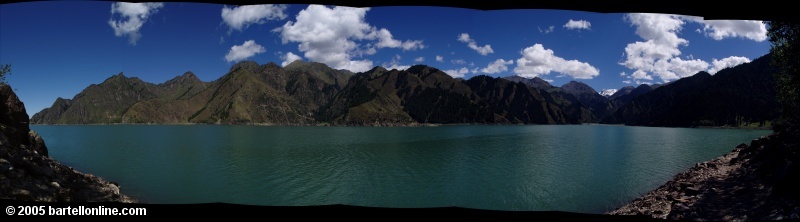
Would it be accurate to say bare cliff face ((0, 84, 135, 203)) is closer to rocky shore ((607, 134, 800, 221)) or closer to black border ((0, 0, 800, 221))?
black border ((0, 0, 800, 221))

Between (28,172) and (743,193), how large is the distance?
144ft

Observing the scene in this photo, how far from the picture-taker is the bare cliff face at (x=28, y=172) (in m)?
17.1

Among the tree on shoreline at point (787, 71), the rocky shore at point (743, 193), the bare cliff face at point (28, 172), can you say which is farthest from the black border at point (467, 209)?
the tree on shoreline at point (787, 71)

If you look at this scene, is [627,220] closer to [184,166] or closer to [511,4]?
[511,4]

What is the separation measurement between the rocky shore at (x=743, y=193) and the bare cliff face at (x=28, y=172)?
26.9 metres

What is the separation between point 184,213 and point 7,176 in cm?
2250

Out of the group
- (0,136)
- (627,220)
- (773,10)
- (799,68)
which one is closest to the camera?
(627,220)

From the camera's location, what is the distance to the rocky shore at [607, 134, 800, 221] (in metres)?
16.8

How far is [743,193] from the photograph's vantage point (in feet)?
77.9

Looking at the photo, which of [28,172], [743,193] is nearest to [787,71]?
[743,193]

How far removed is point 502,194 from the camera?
4762cm

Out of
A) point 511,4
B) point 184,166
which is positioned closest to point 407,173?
point 184,166

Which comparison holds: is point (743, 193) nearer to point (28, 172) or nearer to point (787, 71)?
point (787, 71)

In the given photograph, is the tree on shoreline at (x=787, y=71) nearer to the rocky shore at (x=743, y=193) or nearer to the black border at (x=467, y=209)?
the rocky shore at (x=743, y=193)
